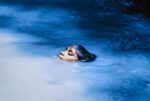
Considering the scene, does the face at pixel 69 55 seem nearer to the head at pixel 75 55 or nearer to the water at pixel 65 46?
the head at pixel 75 55

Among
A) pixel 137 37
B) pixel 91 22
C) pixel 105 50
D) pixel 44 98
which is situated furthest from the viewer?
pixel 91 22

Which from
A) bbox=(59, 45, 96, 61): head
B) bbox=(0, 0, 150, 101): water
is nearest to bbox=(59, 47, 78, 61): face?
bbox=(59, 45, 96, 61): head

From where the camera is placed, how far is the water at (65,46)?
6.41m

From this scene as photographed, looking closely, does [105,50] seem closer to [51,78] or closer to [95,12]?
[51,78]

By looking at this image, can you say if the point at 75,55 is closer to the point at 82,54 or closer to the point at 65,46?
the point at 82,54

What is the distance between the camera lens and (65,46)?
8.30 m

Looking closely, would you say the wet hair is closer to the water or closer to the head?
the head

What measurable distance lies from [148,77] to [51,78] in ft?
6.11

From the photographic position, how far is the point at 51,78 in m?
6.77

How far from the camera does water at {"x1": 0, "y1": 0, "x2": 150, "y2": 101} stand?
641cm

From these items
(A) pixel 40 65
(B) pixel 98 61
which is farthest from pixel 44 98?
(B) pixel 98 61

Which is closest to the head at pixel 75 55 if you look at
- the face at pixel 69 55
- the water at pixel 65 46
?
the face at pixel 69 55

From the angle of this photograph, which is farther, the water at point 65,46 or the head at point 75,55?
the head at point 75,55

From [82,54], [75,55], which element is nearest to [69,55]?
[75,55]
